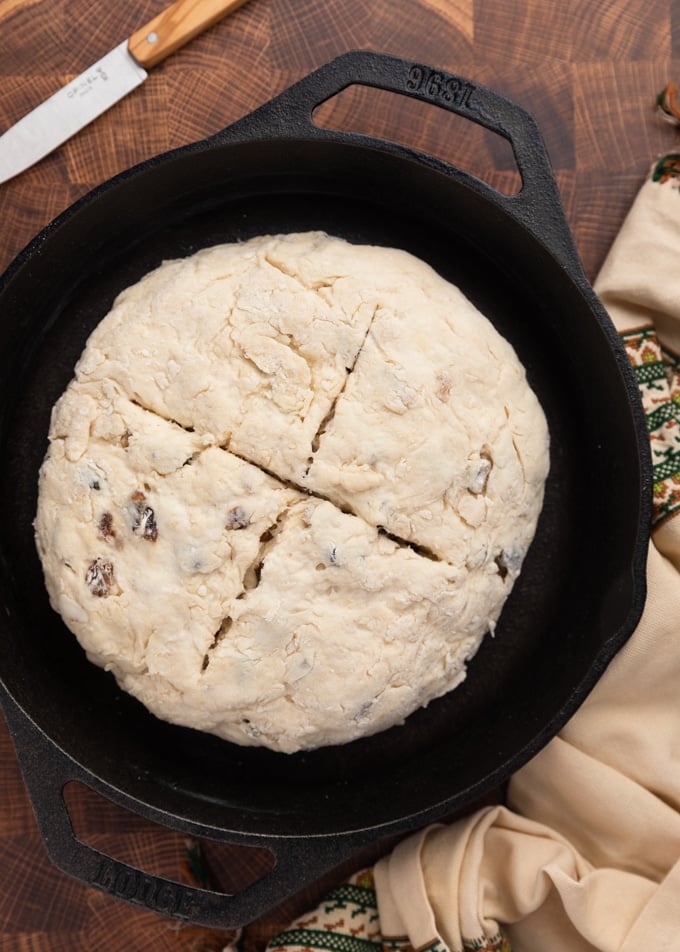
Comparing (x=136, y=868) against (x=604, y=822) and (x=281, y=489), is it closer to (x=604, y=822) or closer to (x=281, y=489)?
(x=281, y=489)

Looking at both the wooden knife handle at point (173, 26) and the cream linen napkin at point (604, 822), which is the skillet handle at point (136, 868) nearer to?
the cream linen napkin at point (604, 822)

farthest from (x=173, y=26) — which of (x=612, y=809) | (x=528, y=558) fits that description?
(x=612, y=809)

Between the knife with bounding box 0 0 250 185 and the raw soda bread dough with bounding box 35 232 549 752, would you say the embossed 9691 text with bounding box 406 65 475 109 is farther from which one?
the knife with bounding box 0 0 250 185

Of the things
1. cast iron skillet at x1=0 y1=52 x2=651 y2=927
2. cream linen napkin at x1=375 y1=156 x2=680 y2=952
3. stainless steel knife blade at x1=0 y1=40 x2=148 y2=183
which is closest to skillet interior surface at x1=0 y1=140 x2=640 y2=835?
cast iron skillet at x1=0 y1=52 x2=651 y2=927

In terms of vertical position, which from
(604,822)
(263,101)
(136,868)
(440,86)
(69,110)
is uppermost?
(440,86)

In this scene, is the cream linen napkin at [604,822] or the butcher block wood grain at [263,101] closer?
the cream linen napkin at [604,822]

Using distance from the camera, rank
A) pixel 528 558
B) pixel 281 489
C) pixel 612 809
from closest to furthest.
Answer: pixel 281 489, pixel 612 809, pixel 528 558

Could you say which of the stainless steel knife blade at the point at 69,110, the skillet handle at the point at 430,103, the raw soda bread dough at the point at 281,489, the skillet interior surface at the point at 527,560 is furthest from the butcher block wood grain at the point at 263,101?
the raw soda bread dough at the point at 281,489
